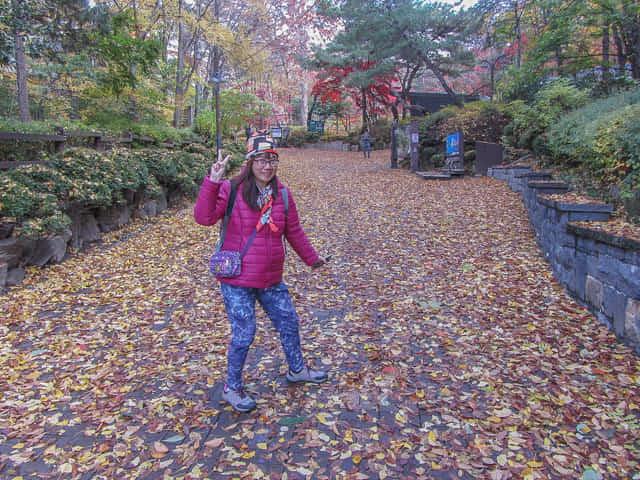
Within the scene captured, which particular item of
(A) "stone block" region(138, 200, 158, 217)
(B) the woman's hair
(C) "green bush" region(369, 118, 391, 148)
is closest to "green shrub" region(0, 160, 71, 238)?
(A) "stone block" region(138, 200, 158, 217)

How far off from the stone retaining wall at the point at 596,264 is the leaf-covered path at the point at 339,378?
0.16m

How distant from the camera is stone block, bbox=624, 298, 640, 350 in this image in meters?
3.40

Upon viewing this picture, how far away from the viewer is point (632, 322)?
3.47m

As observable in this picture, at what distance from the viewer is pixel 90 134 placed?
8195 millimetres

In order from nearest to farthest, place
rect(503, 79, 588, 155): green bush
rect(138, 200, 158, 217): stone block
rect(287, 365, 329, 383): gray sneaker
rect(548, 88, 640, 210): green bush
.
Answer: rect(287, 365, 329, 383): gray sneaker < rect(548, 88, 640, 210): green bush < rect(138, 200, 158, 217): stone block < rect(503, 79, 588, 155): green bush

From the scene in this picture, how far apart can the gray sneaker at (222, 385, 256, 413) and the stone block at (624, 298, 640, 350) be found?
10.2ft

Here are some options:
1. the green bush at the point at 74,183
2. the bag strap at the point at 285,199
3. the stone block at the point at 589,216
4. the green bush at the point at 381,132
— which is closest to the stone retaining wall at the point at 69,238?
the green bush at the point at 74,183

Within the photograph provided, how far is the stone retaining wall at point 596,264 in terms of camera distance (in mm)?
3496

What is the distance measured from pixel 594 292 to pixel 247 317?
3.42 meters

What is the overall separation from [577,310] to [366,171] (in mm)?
12581

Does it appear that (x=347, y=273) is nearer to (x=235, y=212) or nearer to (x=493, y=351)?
(x=493, y=351)

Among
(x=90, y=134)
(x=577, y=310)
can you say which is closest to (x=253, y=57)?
(x=90, y=134)

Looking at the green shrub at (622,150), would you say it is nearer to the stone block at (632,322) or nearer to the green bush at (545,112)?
the stone block at (632,322)

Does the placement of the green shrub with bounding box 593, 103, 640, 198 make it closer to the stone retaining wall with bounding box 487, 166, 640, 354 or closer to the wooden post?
the stone retaining wall with bounding box 487, 166, 640, 354
